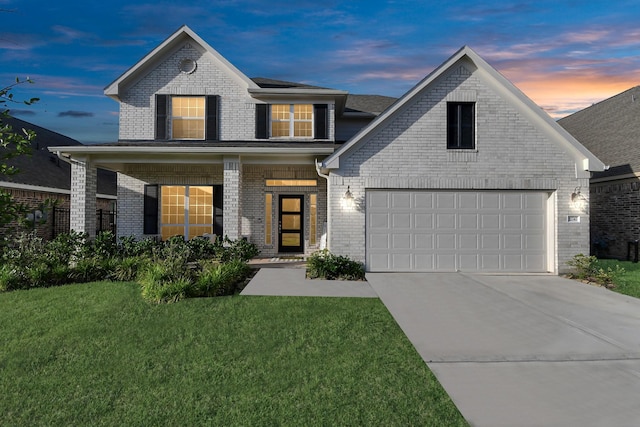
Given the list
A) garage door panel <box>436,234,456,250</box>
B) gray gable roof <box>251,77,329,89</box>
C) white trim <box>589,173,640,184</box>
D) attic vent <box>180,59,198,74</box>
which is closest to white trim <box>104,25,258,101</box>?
attic vent <box>180,59,198,74</box>

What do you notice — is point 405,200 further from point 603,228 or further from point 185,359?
point 603,228

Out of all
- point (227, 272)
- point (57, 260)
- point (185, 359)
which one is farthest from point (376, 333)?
point (57, 260)

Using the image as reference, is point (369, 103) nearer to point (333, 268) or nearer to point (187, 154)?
point (187, 154)

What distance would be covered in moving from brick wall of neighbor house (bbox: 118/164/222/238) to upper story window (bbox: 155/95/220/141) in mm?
1195

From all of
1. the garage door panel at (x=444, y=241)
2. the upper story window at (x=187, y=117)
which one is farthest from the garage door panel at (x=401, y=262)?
the upper story window at (x=187, y=117)

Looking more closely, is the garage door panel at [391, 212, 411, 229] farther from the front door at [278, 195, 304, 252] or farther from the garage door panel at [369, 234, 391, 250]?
the front door at [278, 195, 304, 252]

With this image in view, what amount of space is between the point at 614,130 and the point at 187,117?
1756 centimetres

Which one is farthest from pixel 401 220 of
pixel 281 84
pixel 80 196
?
pixel 80 196

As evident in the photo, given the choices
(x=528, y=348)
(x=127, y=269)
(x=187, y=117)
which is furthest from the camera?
(x=187, y=117)

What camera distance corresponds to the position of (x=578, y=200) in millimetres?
11156

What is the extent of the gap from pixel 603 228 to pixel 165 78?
18.0 metres

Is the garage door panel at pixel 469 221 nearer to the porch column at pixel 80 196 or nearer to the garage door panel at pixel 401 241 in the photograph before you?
the garage door panel at pixel 401 241

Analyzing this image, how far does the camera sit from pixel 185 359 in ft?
16.1

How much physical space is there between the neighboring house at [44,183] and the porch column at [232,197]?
6.65 m
